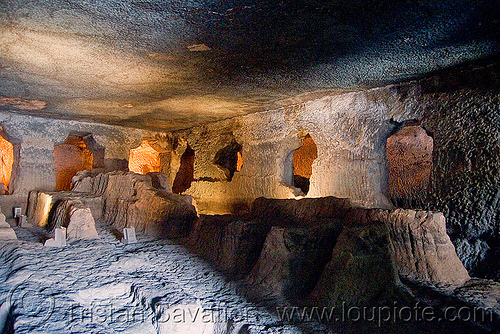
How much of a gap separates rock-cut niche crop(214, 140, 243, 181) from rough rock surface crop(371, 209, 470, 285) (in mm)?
5629

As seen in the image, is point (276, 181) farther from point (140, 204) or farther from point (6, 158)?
point (6, 158)

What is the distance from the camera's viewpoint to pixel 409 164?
846cm

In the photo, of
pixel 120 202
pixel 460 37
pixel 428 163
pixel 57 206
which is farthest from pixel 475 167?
pixel 57 206

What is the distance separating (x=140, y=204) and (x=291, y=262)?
3.44 metres

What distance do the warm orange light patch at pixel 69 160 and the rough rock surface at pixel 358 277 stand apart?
10.9 meters

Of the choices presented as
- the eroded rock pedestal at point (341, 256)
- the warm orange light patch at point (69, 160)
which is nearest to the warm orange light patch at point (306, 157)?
the eroded rock pedestal at point (341, 256)

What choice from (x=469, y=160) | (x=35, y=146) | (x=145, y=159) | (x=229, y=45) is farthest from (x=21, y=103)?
(x=469, y=160)

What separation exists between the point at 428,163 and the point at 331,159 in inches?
154

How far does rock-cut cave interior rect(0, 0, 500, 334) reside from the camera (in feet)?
8.54

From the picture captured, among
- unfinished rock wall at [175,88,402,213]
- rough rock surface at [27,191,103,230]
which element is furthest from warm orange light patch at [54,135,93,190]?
unfinished rock wall at [175,88,402,213]

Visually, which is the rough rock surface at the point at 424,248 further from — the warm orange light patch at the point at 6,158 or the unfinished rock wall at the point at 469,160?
the warm orange light patch at the point at 6,158

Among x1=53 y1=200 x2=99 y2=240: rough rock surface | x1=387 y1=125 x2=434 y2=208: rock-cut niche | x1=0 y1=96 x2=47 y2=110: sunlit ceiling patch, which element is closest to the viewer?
x1=53 y1=200 x2=99 y2=240: rough rock surface

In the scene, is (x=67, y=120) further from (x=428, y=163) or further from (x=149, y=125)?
(x=428, y=163)

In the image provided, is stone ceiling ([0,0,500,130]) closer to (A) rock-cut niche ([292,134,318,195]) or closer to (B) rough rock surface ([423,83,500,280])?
(B) rough rock surface ([423,83,500,280])
